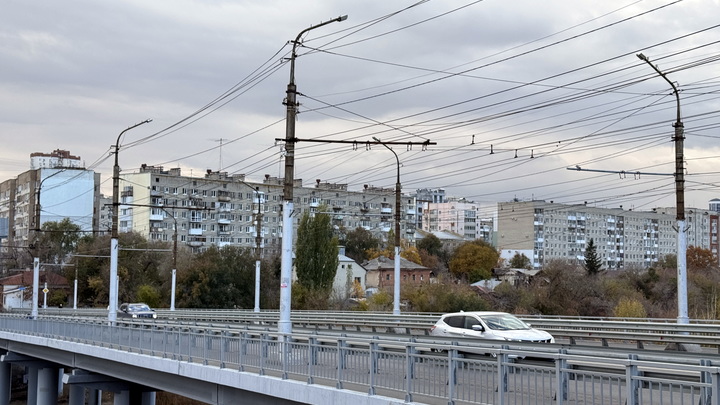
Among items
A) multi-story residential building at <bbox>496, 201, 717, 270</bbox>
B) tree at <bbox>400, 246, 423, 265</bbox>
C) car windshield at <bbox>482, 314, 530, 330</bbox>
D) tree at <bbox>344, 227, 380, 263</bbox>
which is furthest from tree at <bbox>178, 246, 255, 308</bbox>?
multi-story residential building at <bbox>496, 201, 717, 270</bbox>

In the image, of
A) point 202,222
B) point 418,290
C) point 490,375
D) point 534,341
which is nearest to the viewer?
point 490,375

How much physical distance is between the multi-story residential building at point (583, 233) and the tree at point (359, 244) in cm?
2961

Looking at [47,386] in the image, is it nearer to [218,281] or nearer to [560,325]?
[560,325]

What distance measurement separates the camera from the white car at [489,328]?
27.6 m

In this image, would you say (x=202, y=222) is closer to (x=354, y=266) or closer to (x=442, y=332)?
(x=354, y=266)

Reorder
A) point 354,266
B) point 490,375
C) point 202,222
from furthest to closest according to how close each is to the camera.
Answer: point 202,222 < point 354,266 < point 490,375

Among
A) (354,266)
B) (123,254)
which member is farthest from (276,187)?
(123,254)

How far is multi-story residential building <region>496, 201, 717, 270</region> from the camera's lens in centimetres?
17138

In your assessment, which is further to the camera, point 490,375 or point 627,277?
point 627,277

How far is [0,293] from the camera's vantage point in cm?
11150

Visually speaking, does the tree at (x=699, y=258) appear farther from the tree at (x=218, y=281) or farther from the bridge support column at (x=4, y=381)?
the bridge support column at (x=4, y=381)

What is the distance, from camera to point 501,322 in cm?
2850

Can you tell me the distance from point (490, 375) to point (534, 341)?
13279 mm

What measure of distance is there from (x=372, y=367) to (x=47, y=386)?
3724cm
